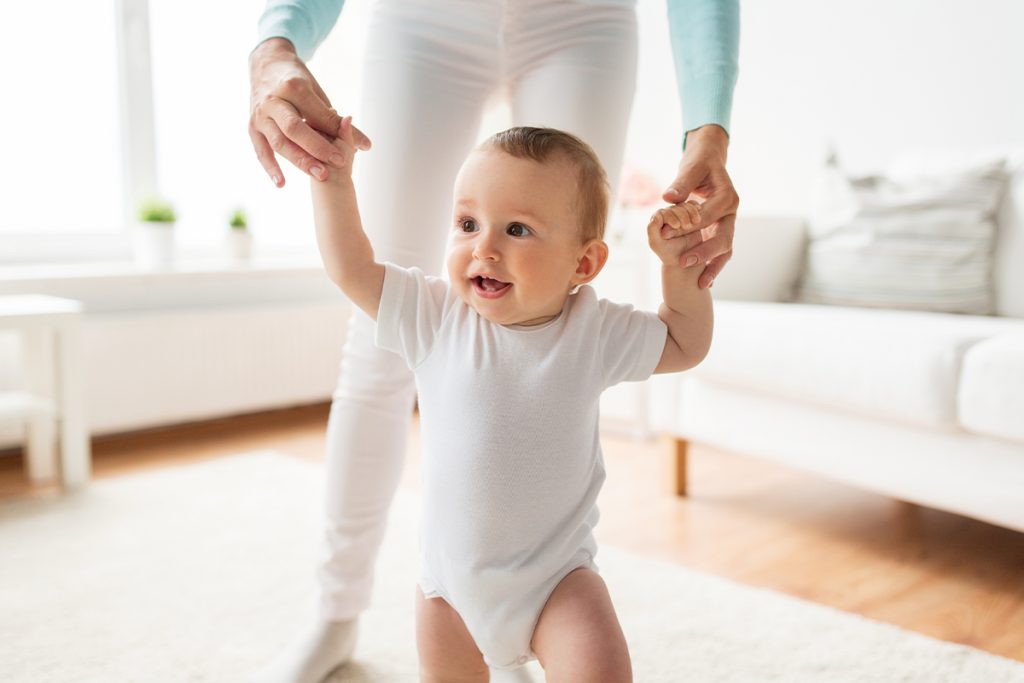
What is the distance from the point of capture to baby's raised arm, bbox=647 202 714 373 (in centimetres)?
93

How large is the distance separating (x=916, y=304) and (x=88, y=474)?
7.13 ft

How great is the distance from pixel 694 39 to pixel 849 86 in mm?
2229

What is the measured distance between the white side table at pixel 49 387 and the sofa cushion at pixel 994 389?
2.07 meters

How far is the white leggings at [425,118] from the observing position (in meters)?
1.15

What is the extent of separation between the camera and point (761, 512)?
7.70 feet

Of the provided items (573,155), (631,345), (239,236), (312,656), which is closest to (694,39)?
(573,155)

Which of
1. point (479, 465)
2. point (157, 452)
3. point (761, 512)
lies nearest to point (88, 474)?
point (157, 452)

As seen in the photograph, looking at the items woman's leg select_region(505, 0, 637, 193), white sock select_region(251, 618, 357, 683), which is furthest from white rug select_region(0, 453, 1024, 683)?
woman's leg select_region(505, 0, 637, 193)

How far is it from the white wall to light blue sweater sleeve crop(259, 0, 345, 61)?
2.14m

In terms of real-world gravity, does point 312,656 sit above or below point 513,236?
below

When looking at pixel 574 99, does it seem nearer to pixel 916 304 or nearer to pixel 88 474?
pixel 916 304

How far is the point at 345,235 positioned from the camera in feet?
3.16

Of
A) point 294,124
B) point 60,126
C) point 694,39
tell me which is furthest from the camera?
point 60,126

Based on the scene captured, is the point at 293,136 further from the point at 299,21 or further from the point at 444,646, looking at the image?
the point at 444,646
